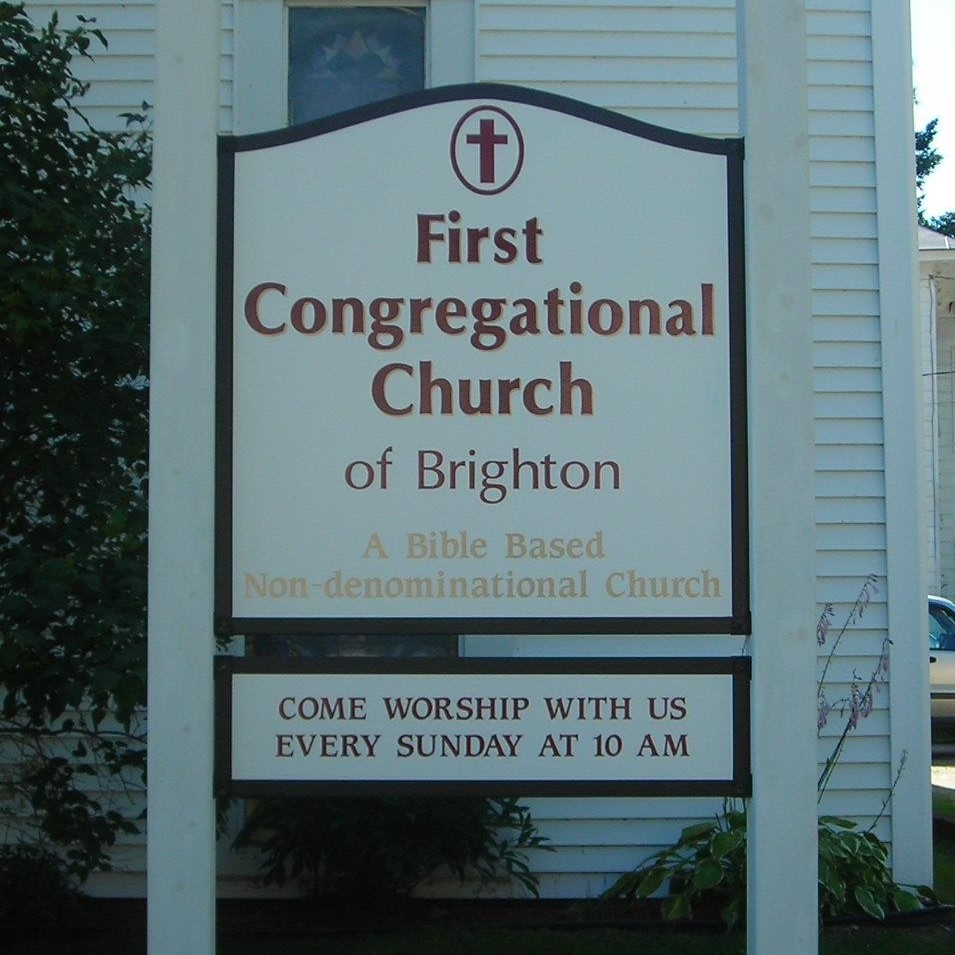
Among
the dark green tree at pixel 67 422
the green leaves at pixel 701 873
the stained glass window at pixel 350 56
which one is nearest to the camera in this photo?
the dark green tree at pixel 67 422

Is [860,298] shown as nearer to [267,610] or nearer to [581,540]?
[581,540]

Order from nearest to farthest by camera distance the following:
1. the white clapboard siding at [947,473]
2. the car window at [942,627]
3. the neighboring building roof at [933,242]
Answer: the car window at [942,627] → the neighboring building roof at [933,242] → the white clapboard siding at [947,473]

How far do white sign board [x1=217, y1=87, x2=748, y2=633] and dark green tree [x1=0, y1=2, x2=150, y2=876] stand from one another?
85 centimetres

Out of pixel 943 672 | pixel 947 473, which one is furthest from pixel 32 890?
pixel 947 473

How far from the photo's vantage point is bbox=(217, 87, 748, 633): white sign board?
10.7 ft

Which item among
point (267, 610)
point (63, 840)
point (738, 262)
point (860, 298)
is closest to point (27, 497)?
point (63, 840)

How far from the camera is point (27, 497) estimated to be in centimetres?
451

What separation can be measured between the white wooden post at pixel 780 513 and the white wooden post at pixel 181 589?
1326 mm

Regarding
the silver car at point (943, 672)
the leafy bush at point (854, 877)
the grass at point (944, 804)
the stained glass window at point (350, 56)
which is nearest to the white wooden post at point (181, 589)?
the leafy bush at point (854, 877)

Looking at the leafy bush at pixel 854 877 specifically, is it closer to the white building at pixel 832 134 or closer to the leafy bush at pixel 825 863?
the leafy bush at pixel 825 863

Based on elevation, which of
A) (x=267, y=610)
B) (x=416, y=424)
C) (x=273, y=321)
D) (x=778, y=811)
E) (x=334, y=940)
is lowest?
(x=334, y=940)

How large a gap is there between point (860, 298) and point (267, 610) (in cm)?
401

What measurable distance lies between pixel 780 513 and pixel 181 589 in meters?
1.46

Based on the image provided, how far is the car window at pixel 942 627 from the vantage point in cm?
→ 1373
